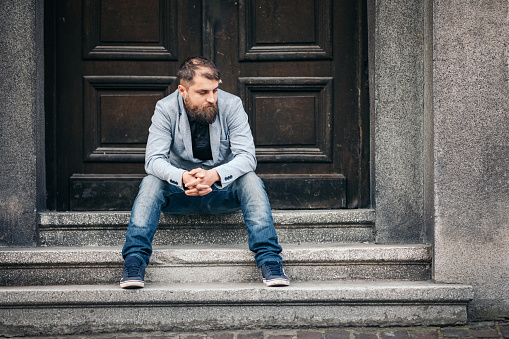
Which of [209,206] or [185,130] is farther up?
[185,130]

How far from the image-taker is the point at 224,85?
4.26m

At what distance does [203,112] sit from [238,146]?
325 mm

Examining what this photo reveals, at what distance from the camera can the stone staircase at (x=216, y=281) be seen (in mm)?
3234

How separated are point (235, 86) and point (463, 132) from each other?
5.84 ft

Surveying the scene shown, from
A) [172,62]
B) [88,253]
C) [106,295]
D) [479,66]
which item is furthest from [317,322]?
[172,62]

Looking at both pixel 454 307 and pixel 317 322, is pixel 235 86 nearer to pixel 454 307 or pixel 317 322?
pixel 317 322

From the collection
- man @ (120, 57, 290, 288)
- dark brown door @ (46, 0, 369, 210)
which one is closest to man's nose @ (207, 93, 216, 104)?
man @ (120, 57, 290, 288)

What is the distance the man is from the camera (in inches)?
127

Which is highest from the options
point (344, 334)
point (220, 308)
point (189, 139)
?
point (189, 139)

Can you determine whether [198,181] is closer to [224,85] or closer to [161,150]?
[161,150]

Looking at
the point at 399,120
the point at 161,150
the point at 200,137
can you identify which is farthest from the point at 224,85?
the point at 399,120

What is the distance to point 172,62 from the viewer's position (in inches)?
167

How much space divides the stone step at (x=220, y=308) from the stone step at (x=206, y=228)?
59cm

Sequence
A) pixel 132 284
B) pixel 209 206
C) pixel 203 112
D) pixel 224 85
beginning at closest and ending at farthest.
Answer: pixel 132 284 → pixel 203 112 → pixel 209 206 → pixel 224 85
